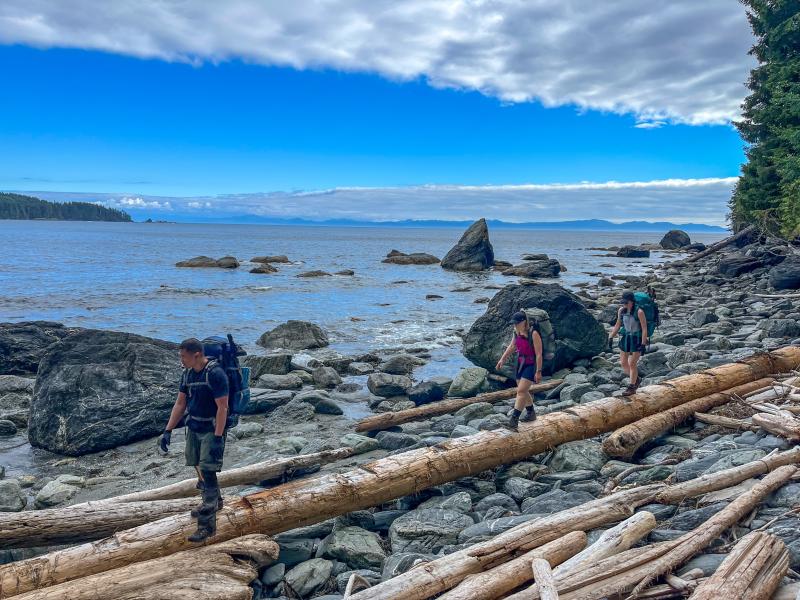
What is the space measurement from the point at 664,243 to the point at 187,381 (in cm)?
11476

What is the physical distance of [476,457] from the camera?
9.09 metres

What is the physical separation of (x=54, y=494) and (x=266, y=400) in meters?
6.02

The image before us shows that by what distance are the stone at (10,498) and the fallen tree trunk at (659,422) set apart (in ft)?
31.5

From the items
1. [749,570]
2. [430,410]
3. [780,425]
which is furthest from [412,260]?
[749,570]

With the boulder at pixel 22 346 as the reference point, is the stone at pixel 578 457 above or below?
above

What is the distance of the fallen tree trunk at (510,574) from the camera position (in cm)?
529

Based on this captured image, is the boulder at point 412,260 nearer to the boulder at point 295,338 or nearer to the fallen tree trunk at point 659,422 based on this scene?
the boulder at point 295,338

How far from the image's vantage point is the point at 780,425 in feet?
28.1

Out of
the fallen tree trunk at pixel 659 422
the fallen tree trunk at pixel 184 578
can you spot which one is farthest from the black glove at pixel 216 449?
the fallen tree trunk at pixel 659 422

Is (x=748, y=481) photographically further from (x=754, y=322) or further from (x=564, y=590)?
(x=754, y=322)

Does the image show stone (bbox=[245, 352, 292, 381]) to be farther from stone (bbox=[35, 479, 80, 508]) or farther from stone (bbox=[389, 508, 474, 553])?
stone (bbox=[389, 508, 474, 553])

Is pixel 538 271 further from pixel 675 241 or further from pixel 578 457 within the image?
pixel 675 241

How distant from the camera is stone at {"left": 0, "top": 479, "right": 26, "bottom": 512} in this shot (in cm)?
905

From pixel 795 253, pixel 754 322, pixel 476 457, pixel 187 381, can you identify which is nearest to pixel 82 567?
pixel 187 381
